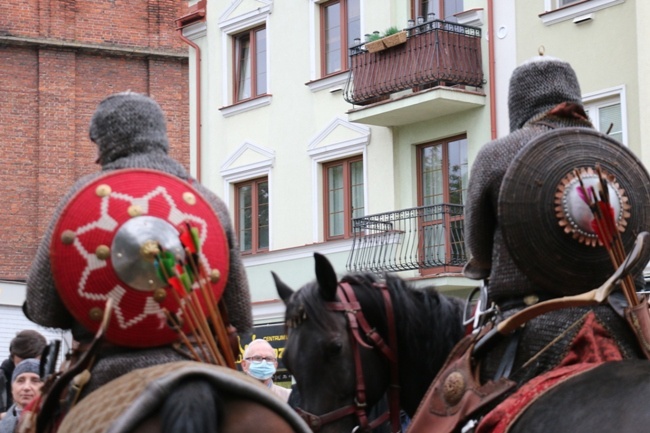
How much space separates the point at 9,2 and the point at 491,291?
2835 centimetres

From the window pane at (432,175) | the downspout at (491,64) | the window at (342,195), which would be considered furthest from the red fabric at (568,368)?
the window at (342,195)

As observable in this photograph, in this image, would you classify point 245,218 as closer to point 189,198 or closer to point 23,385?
point 23,385

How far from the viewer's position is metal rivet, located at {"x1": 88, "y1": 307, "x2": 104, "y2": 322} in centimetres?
511

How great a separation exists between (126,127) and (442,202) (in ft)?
58.1

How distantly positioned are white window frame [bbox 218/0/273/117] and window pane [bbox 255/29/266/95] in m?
0.24

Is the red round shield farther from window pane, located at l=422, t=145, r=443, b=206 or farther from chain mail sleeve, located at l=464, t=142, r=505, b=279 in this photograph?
window pane, located at l=422, t=145, r=443, b=206

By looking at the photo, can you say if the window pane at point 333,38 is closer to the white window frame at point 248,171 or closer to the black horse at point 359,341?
the white window frame at point 248,171

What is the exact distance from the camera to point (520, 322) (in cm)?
544

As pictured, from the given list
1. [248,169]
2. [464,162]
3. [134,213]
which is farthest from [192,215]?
[248,169]

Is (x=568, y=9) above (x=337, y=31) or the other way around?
the other way around

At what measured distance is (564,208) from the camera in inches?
221

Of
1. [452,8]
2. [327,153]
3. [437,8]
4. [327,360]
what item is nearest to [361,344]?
[327,360]

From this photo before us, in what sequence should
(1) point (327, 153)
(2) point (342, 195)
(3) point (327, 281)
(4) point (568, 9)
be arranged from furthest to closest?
(1) point (327, 153) → (2) point (342, 195) → (4) point (568, 9) → (3) point (327, 281)

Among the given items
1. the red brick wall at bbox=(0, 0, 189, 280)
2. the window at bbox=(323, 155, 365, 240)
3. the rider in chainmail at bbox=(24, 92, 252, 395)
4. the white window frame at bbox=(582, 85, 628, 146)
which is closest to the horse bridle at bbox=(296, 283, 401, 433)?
the rider in chainmail at bbox=(24, 92, 252, 395)
